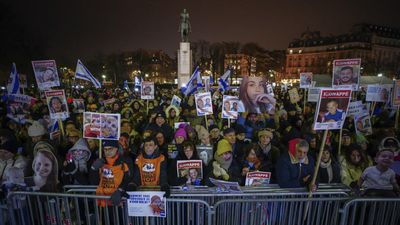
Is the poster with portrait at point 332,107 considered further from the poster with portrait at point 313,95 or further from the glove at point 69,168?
the poster with portrait at point 313,95

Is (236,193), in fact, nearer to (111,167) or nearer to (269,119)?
(111,167)

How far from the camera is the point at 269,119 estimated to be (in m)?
9.72

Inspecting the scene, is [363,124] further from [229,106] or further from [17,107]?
[17,107]

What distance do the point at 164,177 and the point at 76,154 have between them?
1.83 meters

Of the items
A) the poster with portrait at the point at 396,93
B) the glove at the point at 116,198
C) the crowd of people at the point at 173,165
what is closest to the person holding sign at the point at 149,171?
the crowd of people at the point at 173,165

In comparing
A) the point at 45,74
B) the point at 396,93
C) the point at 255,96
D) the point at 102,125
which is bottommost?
the point at 102,125

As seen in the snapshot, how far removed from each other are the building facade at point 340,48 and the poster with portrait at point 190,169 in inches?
4017

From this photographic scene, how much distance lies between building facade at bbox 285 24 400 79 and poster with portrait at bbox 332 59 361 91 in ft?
318

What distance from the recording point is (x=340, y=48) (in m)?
101

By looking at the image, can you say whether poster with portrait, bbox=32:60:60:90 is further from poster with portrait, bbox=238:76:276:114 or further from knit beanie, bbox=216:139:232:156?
knit beanie, bbox=216:139:232:156

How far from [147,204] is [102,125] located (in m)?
1.60

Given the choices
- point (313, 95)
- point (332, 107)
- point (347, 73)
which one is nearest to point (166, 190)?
point (332, 107)

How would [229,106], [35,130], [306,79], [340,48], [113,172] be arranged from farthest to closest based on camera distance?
1. [340,48]
2. [306,79]
3. [229,106]
4. [35,130]
5. [113,172]

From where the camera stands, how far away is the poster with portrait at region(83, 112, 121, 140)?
4.80 metres
